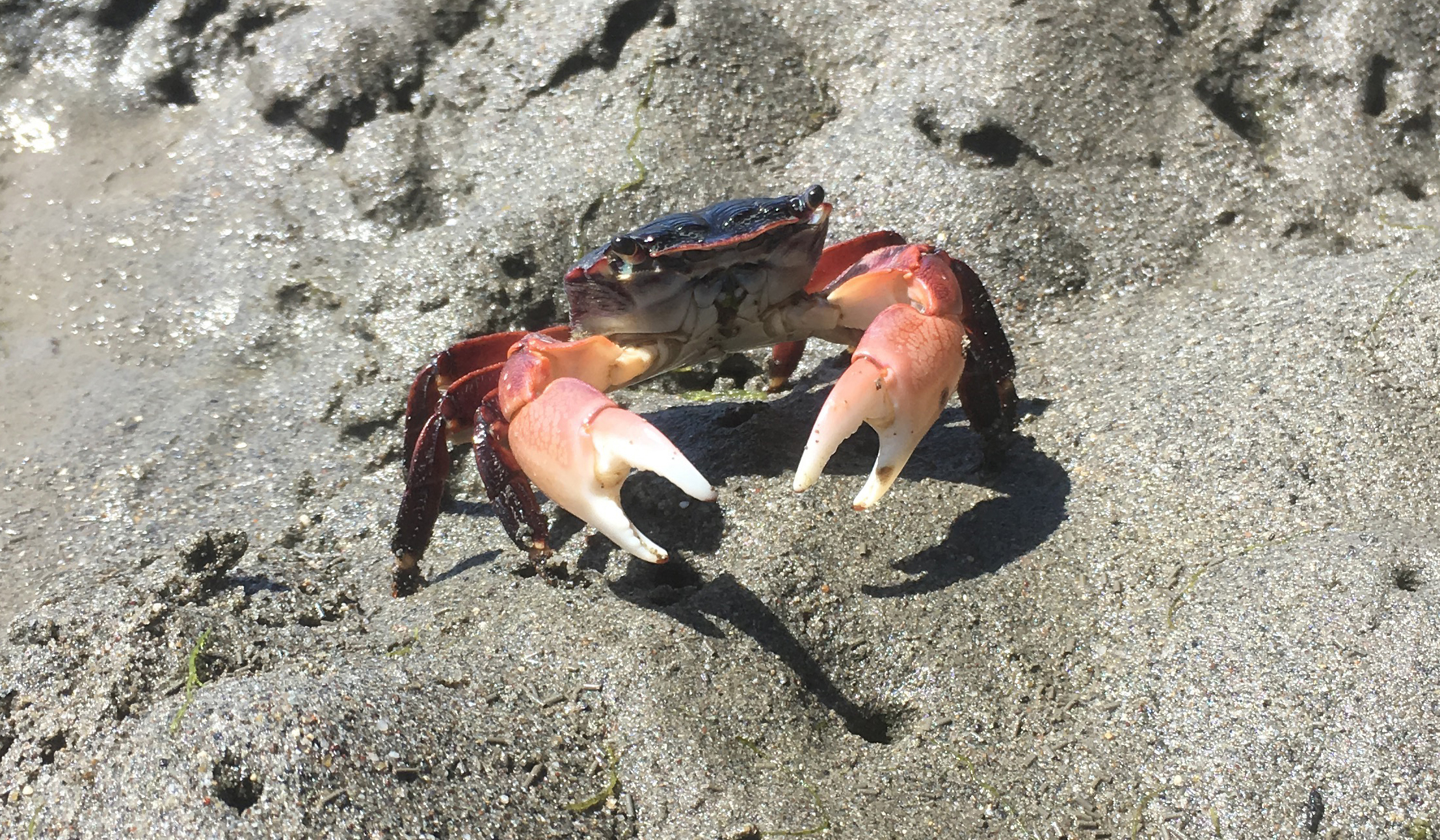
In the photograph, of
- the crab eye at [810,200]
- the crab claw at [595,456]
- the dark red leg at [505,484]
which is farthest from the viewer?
the crab eye at [810,200]

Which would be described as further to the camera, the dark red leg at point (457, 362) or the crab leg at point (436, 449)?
the dark red leg at point (457, 362)

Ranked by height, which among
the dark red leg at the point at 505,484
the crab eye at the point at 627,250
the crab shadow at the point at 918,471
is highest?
the crab eye at the point at 627,250

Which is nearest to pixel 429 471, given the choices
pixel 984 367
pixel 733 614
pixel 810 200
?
pixel 733 614

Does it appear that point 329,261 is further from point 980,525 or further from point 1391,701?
point 1391,701

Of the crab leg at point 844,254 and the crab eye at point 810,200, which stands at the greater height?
the crab eye at point 810,200

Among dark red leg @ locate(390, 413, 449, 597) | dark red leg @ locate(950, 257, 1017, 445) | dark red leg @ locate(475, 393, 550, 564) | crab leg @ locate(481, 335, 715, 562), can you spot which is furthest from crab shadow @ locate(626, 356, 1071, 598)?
dark red leg @ locate(390, 413, 449, 597)

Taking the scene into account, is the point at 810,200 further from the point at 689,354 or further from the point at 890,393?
the point at 890,393

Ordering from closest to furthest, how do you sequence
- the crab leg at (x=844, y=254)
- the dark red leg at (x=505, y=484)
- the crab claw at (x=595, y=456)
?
the crab claw at (x=595, y=456) < the dark red leg at (x=505, y=484) < the crab leg at (x=844, y=254)

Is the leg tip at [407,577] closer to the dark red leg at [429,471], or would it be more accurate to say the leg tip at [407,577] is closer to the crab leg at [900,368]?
the dark red leg at [429,471]

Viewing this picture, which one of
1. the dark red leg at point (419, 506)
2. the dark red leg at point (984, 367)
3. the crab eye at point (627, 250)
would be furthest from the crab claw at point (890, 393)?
the dark red leg at point (419, 506)
